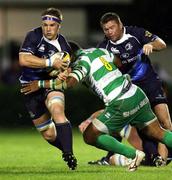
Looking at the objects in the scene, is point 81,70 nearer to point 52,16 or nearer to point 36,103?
point 52,16

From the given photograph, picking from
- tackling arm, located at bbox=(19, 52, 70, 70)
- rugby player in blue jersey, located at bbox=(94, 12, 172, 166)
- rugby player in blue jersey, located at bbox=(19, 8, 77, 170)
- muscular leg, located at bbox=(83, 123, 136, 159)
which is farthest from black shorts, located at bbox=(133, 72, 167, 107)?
muscular leg, located at bbox=(83, 123, 136, 159)

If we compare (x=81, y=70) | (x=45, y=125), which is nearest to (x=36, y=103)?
(x=45, y=125)

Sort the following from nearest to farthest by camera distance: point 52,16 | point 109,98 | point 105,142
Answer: point 109,98 → point 105,142 → point 52,16

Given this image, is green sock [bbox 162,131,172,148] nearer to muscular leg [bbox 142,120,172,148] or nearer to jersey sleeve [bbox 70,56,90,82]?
muscular leg [bbox 142,120,172,148]

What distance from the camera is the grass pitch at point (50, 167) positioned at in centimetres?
1130

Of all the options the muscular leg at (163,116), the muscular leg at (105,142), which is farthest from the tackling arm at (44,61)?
the muscular leg at (163,116)

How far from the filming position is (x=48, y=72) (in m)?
12.6

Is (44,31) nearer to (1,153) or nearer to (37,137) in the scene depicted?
(1,153)

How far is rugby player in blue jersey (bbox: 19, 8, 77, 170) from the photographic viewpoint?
11.9 meters

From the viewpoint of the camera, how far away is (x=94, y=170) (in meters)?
12.1

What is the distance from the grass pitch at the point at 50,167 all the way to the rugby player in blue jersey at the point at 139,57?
0.79m

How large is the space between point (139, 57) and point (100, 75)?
5.33 ft

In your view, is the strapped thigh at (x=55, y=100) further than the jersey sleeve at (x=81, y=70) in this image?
Yes

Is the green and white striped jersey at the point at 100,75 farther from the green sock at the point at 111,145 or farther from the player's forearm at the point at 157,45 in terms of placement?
the player's forearm at the point at 157,45
